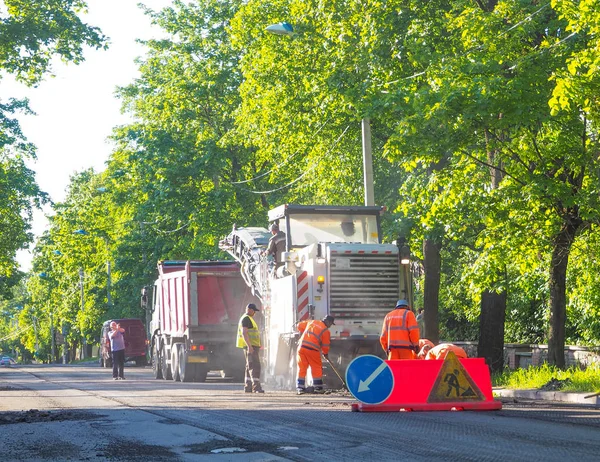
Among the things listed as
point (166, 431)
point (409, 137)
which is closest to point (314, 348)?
point (409, 137)

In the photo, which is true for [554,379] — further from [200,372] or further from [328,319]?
[200,372]

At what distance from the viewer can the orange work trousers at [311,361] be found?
19359mm

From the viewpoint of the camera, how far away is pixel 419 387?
50.1 ft

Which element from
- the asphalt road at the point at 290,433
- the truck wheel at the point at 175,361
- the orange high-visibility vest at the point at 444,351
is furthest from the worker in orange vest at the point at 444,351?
the truck wheel at the point at 175,361

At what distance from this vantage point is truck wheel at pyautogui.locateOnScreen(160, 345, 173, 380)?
3145 centimetres

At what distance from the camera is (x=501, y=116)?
20.1m

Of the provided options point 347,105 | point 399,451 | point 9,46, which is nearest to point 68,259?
point 9,46

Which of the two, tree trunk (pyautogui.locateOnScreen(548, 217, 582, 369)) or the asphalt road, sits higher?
tree trunk (pyautogui.locateOnScreen(548, 217, 582, 369))

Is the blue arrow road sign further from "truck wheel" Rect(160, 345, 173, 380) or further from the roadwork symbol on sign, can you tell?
"truck wheel" Rect(160, 345, 173, 380)

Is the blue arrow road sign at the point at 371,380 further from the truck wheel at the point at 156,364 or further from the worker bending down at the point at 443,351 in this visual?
the truck wheel at the point at 156,364

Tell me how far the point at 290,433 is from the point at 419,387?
12.6 feet

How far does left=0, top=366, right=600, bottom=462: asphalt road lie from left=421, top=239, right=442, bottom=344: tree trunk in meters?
11.2

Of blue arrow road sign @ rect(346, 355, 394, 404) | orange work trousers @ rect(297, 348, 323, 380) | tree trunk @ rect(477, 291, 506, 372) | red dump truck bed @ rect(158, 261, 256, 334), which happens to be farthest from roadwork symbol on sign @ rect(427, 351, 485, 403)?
red dump truck bed @ rect(158, 261, 256, 334)

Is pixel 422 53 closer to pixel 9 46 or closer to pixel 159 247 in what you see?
pixel 9 46
